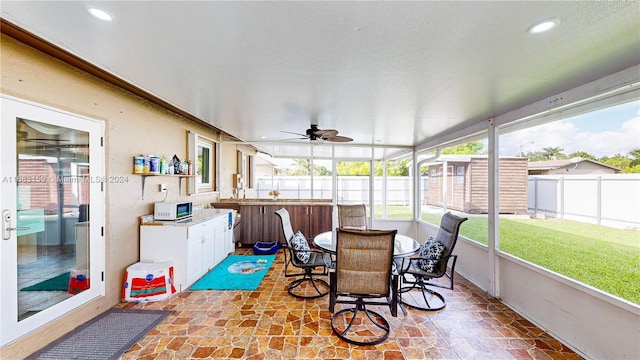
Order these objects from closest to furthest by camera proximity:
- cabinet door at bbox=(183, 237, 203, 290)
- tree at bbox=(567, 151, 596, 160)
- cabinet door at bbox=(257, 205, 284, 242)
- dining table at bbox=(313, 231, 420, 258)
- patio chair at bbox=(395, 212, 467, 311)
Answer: tree at bbox=(567, 151, 596, 160), dining table at bbox=(313, 231, 420, 258), patio chair at bbox=(395, 212, 467, 311), cabinet door at bbox=(183, 237, 203, 290), cabinet door at bbox=(257, 205, 284, 242)

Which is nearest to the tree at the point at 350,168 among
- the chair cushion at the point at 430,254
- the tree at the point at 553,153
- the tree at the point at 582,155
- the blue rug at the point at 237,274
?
the blue rug at the point at 237,274

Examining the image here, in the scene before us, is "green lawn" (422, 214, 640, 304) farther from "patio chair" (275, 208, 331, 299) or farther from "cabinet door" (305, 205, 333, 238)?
"cabinet door" (305, 205, 333, 238)

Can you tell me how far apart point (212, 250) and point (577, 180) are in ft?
16.3

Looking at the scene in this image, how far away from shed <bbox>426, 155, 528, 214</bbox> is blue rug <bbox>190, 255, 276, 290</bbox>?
3.81 meters

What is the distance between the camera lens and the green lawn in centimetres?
223

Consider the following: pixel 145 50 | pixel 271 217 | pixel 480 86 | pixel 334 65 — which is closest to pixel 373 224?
pixel 271 217

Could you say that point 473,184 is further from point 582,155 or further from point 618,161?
point 618,161

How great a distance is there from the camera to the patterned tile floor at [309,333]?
214 cm

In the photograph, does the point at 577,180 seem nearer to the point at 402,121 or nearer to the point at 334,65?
the point at 402,121

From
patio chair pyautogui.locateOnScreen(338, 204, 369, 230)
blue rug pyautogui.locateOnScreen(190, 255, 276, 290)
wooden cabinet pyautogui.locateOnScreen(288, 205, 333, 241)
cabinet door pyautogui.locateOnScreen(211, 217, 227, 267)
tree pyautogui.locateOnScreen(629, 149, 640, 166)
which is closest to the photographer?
tree pyautogui.locateOnScreen(629, 149, 640, 166)

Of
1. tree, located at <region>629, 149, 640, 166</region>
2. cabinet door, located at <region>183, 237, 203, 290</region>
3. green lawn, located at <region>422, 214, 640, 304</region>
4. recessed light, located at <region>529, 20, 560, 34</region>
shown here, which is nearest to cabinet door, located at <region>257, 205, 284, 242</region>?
cabinet door, located at <region>183, 237, 203, 290</region>

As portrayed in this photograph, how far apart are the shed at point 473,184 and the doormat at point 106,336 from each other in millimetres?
4675

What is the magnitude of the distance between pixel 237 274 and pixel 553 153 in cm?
470

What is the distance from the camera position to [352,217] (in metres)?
4.28
